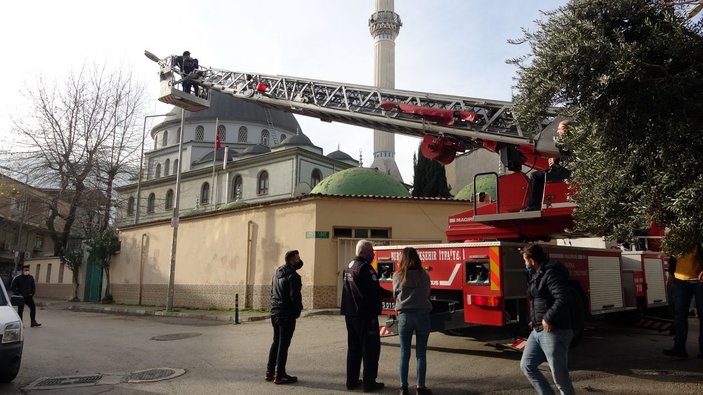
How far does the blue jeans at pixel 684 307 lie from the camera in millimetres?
7386

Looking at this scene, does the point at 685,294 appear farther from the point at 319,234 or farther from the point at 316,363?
the point at 319,234

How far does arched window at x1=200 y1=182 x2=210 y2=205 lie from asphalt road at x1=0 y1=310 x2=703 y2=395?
36395mm

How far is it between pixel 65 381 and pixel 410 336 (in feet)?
15.5

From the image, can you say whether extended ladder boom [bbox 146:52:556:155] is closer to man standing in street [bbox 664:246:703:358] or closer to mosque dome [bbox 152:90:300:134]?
man standing in street [bbox 664:246:703:358]

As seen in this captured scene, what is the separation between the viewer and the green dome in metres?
19.8

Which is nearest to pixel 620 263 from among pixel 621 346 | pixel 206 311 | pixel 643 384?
pixel 621 346

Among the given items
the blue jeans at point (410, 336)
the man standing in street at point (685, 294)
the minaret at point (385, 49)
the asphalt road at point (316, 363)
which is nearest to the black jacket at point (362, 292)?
the blue jeans at point (410, 336)

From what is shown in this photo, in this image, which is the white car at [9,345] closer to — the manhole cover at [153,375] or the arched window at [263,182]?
the manhole cover at [153,375]

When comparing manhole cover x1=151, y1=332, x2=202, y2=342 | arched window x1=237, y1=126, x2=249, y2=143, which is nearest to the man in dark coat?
manhole cover x1=151, y1=332, x2=202, y2=342

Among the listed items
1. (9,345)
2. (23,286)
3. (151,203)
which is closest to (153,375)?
(9,345)

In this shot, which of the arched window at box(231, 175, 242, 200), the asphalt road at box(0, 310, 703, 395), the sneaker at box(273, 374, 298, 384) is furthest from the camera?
the arched window at box(231, 175, 242, 200)

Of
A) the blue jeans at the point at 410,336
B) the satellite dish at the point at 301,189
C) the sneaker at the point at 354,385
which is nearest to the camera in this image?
the blue jeans at the point at 410,336

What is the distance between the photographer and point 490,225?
9.12 m

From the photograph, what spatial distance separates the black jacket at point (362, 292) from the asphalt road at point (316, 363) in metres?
0.95
